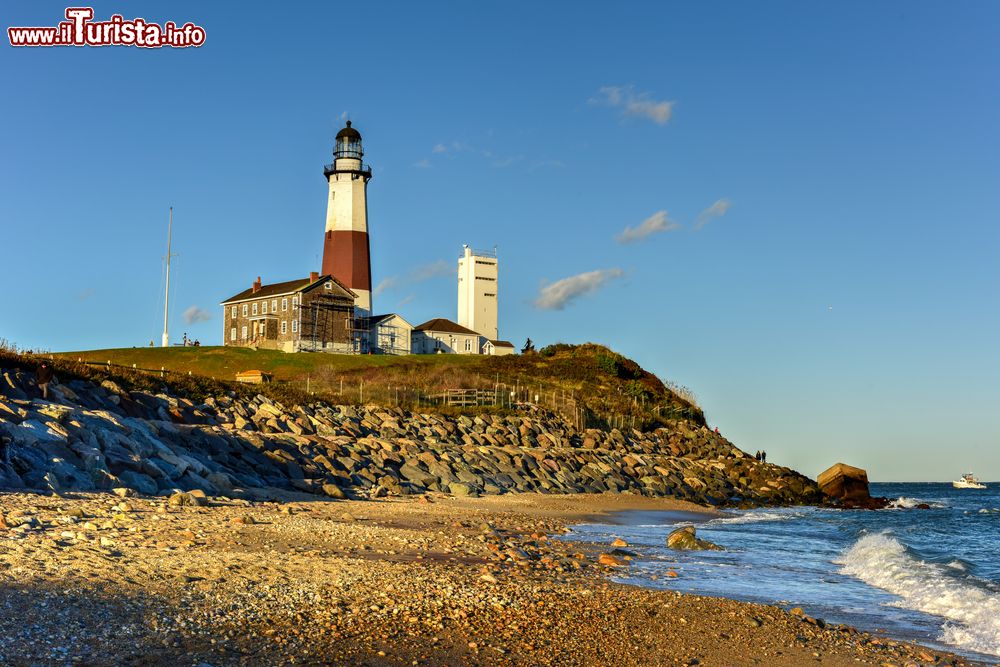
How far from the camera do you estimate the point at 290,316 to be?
7375 cm

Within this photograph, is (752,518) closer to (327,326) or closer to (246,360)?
(246,360)

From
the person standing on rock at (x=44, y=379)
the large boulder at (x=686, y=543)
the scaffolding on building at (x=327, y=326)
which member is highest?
the scaffolding on building at (x=327, y=326)

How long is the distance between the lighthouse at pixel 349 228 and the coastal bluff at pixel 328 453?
3227 centimetres

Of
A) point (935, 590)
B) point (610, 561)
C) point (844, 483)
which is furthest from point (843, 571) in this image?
point (844, 483)

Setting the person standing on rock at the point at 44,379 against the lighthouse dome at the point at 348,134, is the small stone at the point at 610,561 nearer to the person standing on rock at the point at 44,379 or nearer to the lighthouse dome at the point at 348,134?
the person standing on rock at the point at 44,379

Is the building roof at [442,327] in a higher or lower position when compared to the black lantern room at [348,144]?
lower

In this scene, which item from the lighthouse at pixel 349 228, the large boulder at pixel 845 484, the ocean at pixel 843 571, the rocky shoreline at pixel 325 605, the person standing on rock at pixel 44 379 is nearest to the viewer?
the rocky shoreline at pixel 325 605

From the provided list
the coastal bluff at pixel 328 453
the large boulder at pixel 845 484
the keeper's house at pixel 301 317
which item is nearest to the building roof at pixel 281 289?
the keeper's house at pixel 301 317

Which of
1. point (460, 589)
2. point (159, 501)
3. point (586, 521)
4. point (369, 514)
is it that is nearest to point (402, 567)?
point (460, 589)

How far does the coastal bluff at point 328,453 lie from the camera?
59.7 ft

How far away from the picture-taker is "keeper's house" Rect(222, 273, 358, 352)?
240 feet

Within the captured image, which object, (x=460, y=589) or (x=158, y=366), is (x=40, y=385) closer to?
(x=460, y=589)

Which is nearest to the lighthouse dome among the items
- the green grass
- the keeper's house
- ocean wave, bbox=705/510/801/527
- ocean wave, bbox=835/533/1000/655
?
the keeper's house

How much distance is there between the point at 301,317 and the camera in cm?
7288
